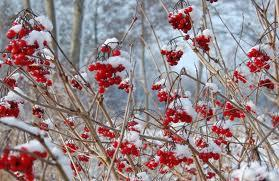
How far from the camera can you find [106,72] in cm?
208

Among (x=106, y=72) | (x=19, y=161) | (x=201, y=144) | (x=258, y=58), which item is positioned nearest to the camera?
(x=19, y=161)

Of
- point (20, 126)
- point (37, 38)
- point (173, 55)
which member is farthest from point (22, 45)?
point (173, 55)

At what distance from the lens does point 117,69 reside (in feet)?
6.83

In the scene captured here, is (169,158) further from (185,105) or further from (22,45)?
(22,45)

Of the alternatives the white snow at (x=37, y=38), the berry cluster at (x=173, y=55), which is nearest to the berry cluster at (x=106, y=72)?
the white snow at (x=37, y=38)

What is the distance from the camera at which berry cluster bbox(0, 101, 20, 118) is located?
222 centimetres

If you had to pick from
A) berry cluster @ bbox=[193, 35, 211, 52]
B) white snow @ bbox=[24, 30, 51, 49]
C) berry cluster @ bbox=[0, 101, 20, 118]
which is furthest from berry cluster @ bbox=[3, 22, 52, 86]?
berry cluster @ bbox=[193, 35, 211, 52]

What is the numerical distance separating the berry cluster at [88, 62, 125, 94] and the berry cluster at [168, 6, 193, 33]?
65cm

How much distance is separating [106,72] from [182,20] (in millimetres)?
739

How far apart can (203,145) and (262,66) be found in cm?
60

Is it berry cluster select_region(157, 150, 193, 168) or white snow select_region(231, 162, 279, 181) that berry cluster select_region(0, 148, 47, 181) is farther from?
berry cluster select_region(157, 150, 193, 168)

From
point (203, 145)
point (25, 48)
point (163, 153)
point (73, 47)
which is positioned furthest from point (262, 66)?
point (73, 47)

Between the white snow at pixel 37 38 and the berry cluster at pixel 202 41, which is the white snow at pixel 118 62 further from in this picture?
the berry cluster at pixel 202 41

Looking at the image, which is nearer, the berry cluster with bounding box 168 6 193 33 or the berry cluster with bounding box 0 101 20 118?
the berry cluster with bounding box 0 101 20 118
